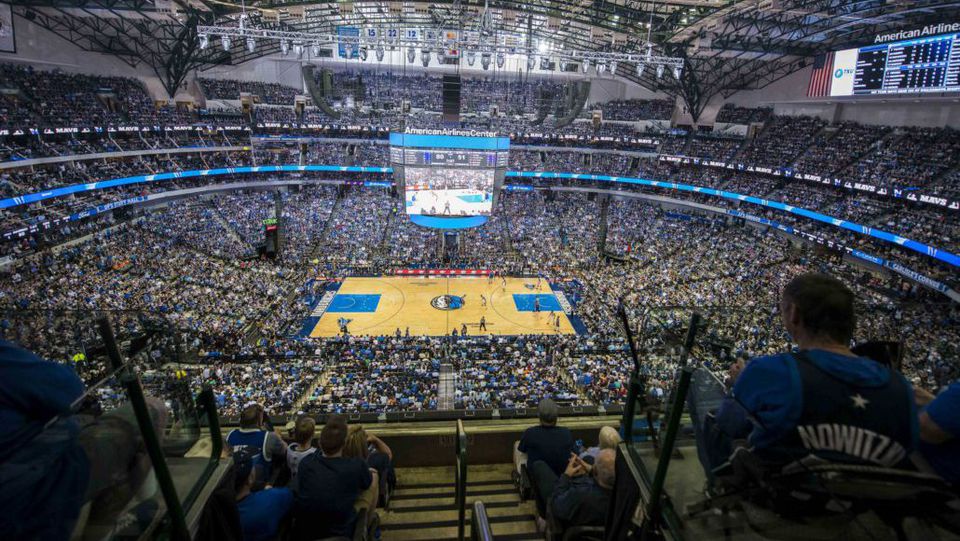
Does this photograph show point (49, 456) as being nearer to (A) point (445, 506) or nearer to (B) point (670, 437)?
(B) point (670, 437)

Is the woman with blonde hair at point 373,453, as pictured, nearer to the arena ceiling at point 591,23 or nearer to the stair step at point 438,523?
the stair step at point 438,523

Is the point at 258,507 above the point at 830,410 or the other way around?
the other way around

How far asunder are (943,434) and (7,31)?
139ft

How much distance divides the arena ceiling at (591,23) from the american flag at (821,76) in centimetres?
76

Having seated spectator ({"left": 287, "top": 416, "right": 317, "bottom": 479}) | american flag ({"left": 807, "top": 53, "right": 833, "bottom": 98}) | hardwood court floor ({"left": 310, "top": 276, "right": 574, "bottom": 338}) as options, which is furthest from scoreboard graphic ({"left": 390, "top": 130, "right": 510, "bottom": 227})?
seated spectator ({"left": 287, "top": 416, "right": 317, "bottom": 479})

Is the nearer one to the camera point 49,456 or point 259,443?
point 49,456

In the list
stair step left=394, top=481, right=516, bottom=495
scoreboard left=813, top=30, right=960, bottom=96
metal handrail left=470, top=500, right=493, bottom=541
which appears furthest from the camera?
scoreboard left=813, top=30, right=960, bottom=96

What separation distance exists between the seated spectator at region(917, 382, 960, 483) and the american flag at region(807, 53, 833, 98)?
38.4 metres

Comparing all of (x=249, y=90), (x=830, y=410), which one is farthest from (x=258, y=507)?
(x=249, y=90)

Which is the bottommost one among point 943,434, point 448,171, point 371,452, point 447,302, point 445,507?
point 447,302

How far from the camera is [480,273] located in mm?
32781

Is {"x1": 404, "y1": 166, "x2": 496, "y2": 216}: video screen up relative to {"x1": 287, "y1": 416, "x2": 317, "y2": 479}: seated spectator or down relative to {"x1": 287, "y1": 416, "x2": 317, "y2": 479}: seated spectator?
up

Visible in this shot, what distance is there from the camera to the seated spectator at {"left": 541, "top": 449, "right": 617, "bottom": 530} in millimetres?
3299

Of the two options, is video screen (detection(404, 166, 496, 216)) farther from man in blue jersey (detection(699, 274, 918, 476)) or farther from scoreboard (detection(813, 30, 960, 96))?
man in blue jersey (detection(699, 274, 918, 476))
